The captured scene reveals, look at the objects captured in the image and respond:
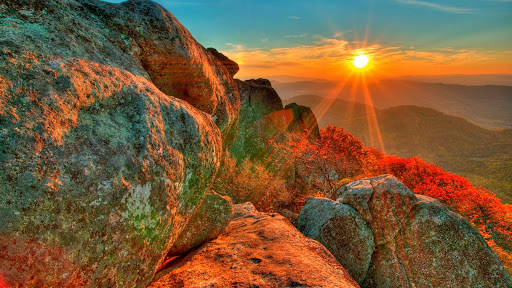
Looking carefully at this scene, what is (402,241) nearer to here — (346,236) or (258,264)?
(346,236)

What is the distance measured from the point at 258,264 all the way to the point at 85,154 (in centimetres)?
472

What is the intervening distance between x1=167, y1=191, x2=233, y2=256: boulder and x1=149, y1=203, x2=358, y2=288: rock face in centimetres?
27

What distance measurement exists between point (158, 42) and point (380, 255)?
429 inches

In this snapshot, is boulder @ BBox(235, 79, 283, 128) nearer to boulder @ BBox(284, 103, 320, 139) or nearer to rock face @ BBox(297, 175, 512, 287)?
boulder @ BBox(284, 103, 320, 139)

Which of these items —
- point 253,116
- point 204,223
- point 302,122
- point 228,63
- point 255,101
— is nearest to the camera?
point 204,223

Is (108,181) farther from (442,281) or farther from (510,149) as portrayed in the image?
(510,149)

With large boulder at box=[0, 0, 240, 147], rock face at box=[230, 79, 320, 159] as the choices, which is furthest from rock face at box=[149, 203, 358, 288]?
rock face at box=[230, 79, 320, 159]

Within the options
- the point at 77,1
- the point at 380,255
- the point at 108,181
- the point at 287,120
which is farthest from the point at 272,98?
the point at 108,181

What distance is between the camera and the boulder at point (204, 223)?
701 cm

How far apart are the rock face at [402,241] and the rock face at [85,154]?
6716mm

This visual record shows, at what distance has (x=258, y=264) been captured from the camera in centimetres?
616

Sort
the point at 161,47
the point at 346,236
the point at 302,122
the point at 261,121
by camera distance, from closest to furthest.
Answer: the point at 161,47 → the point at 346,236 → the point at 261,121 → the point at 302,122

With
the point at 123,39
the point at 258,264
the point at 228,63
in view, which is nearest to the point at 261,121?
the point at 228,63

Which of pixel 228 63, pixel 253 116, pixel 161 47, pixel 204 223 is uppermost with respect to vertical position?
pixel 228 63
